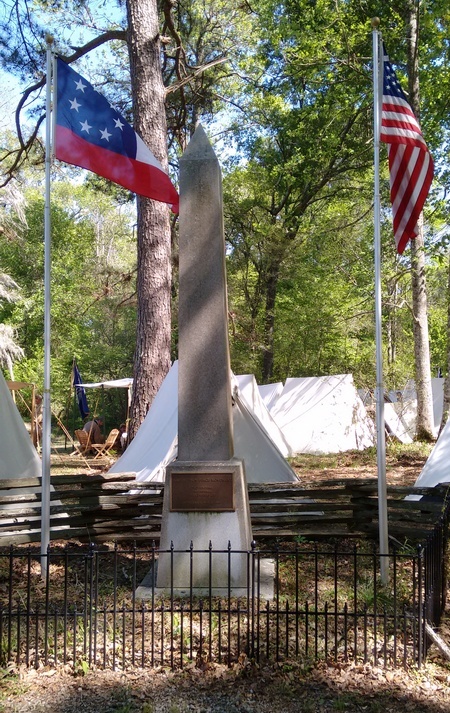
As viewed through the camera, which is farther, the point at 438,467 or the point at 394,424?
the point at 394,424

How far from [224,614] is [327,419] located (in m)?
14.0

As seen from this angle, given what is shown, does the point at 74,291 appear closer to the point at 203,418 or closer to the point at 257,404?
the point at 257,404

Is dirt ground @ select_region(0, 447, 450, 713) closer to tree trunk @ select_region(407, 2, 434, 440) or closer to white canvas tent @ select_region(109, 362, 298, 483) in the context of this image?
white canvas tent @ select_region(109, 362, 298, 483)

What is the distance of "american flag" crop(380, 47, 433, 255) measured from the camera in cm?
636

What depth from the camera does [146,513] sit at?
26.6 ft

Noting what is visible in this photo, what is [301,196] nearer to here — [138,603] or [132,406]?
[132,406]

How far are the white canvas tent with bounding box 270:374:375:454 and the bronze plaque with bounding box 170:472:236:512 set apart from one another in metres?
12.5

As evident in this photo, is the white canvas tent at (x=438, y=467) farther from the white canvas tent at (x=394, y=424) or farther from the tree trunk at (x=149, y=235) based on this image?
the white canvas tent at (x=394, y=424)

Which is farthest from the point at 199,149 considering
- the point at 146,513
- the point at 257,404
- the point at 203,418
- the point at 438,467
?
the point at 257,404

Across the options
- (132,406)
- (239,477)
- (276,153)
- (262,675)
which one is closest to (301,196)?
(276,153)

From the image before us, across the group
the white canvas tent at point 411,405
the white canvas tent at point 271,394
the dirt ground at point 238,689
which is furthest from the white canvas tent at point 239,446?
the white canvas tent at point 271,394

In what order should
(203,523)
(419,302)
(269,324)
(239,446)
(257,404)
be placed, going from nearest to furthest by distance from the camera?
(203,523)
(239,446)
(257,404)
(419,302)
(269,324)

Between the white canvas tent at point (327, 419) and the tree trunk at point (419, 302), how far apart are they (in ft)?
5.82

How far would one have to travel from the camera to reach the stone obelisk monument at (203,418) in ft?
20.2
